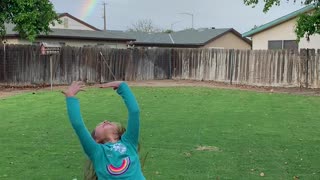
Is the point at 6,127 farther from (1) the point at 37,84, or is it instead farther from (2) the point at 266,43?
(2) the point at 266,43

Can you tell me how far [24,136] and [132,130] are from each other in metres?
7.13

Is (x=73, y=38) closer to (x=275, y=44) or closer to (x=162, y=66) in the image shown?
(x=162, y=66)

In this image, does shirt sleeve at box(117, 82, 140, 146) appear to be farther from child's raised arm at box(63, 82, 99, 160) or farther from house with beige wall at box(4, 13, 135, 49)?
A: house with beige wall at box(4, 13, 135, 49)

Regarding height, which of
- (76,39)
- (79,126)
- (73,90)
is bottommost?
(79,126)

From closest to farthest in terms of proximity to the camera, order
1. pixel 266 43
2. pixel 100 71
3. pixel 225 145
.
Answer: pixel 225 145, pixel 100 71, pixel 266 43

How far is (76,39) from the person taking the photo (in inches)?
1513

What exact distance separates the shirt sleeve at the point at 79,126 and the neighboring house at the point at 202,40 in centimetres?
4059

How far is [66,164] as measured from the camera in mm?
7539

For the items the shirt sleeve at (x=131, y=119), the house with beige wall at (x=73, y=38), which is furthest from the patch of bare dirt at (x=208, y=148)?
the house with beige wall at (x=73, y=38)

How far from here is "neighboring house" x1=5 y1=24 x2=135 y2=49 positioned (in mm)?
35625

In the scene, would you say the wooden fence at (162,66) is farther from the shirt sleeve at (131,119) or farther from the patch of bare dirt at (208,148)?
the shirt sleeve at (131,119)

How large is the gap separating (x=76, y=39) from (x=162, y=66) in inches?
407

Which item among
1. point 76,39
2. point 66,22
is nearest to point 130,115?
point 76,39

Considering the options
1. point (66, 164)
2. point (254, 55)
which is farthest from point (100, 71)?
point (66, 164)
